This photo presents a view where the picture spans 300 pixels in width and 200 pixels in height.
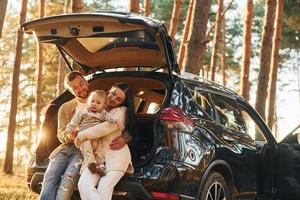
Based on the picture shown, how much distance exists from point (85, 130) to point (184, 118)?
0.99m

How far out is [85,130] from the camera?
5090 millimetres

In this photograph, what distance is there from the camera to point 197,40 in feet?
30.9

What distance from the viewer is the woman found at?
4.89 m

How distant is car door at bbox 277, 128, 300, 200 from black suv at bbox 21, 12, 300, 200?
0.01 meters

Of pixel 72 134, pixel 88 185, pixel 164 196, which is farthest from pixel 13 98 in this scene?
pixel 164 196

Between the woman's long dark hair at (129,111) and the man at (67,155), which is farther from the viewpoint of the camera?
the woman's long dark hair at (129,111)

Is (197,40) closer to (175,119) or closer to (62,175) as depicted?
(175,119)

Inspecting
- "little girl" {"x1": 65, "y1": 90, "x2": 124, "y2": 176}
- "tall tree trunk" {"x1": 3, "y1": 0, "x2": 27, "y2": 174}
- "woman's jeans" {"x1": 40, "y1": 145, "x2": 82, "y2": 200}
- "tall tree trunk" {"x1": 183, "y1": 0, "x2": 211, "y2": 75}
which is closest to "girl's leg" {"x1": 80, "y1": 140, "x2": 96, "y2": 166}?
"little girl" {"x1": 65, "y1": 90, "x2": 124, "y2": 176}

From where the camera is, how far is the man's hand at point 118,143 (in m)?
5.07

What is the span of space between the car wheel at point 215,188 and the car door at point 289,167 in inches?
45.5

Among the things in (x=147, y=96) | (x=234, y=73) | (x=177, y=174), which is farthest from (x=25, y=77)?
(x=177, y=174)

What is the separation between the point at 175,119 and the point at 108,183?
0.89 m

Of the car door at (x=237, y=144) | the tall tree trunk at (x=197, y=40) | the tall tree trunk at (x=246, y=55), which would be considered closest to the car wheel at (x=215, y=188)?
the car door at (x=237, y=144)

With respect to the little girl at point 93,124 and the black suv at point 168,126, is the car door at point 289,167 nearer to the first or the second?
the black suv at point 168,126
